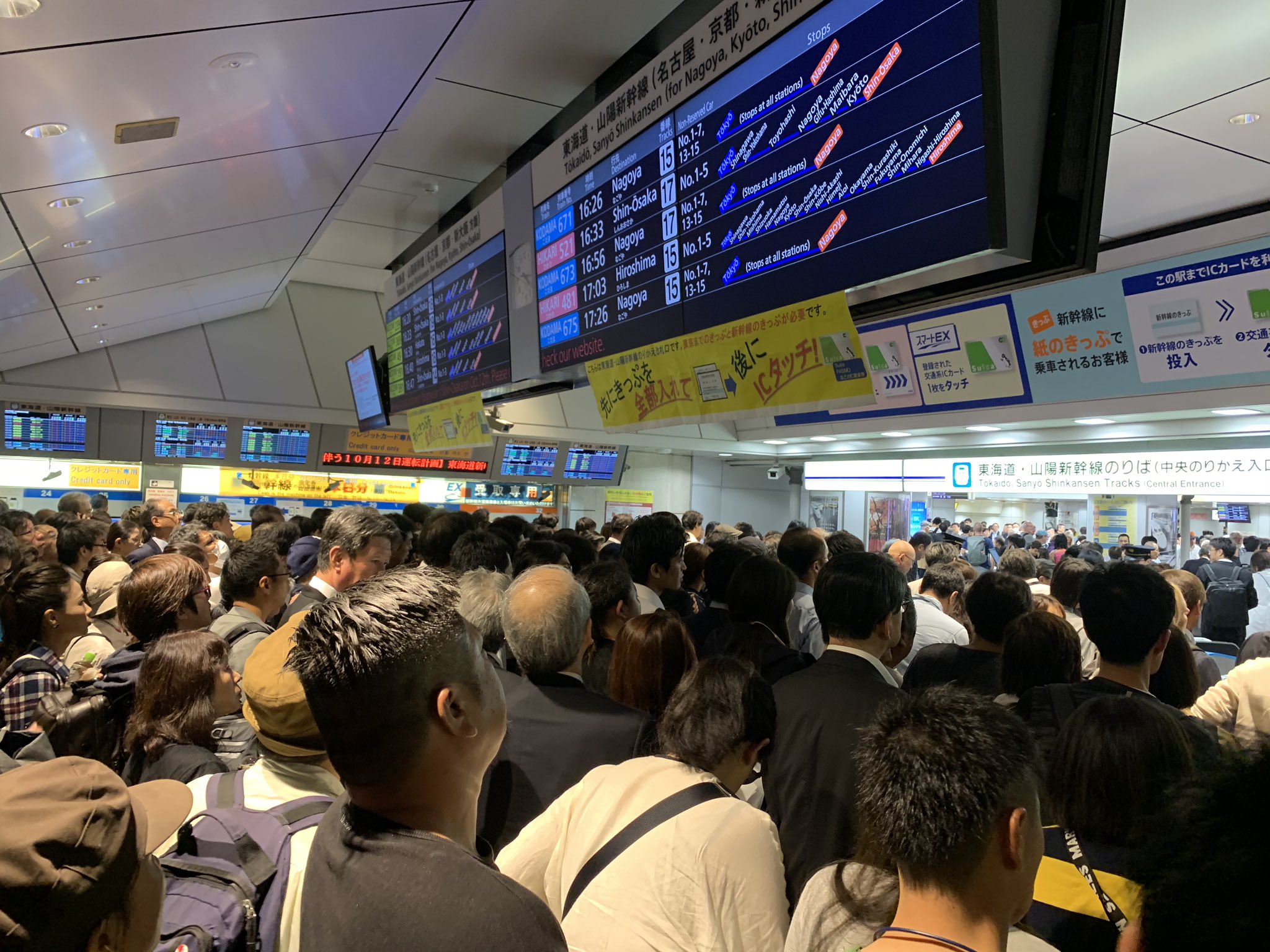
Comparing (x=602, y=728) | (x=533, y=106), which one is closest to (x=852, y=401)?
(x=602, y=728)

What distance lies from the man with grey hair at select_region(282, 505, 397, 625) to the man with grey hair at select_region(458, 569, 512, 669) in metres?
0.53

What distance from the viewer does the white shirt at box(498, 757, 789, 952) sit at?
1553 millimetres

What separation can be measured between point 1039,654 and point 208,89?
3.50 meters

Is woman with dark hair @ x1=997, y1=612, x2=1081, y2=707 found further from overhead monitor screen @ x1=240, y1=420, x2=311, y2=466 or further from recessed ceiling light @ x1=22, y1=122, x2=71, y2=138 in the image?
overhead monitor screen @ x1=240, y1=420, x2=311, y2=466

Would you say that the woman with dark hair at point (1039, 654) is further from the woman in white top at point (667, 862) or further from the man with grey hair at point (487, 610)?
the man with grey hair at point (487, 610)

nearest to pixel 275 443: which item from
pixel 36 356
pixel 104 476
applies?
pixel 104 476

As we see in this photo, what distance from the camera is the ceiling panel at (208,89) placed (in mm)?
2785

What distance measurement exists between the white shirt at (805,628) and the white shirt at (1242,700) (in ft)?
5.52

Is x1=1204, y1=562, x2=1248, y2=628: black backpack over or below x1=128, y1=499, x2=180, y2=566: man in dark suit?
below

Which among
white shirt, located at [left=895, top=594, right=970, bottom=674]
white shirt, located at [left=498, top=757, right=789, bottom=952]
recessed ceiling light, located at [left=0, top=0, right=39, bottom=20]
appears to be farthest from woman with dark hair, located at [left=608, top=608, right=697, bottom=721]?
recessed ceiling light, located at [left=0, top=0, right=39, bottom=20]

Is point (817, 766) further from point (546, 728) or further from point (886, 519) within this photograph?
point (886, 519)

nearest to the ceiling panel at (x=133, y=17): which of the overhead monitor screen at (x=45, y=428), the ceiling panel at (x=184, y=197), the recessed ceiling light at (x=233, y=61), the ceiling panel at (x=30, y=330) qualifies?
the recessed ceiling light at (x=233, y=61)

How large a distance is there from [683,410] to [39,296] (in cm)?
482

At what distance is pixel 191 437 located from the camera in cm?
984
